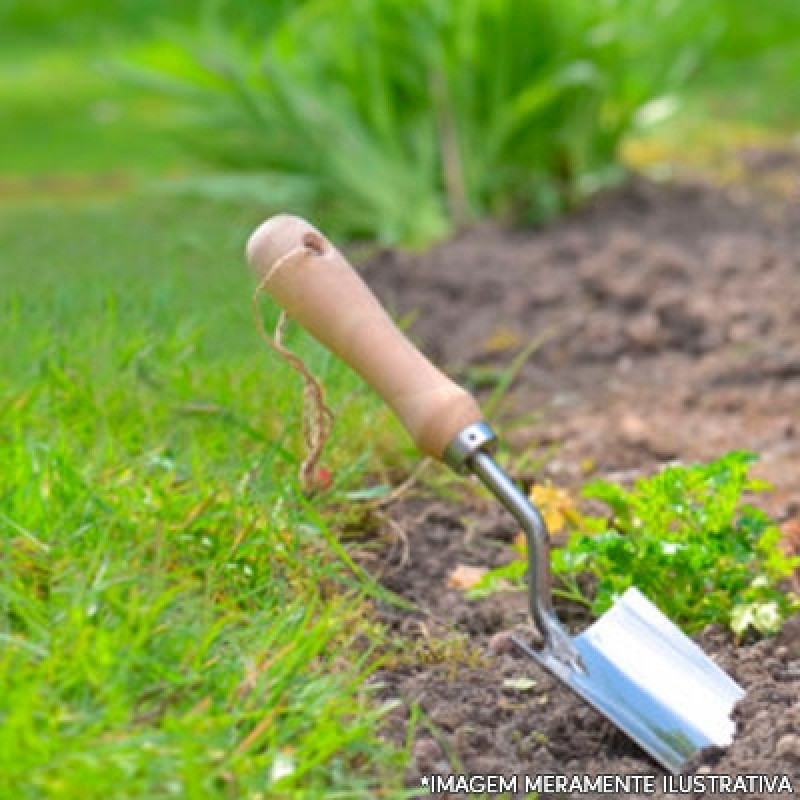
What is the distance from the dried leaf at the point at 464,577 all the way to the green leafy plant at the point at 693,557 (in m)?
0.13

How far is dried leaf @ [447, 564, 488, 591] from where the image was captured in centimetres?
285

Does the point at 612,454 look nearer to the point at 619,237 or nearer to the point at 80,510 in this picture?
the point at 80,510

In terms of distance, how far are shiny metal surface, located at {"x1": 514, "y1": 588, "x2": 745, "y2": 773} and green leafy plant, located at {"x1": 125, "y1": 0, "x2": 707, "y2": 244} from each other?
2.96 meters

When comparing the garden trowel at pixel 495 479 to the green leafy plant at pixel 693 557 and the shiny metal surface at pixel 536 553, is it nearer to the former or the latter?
the shiny metal surface at pixel 536 553

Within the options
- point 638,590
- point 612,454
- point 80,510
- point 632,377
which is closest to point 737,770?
point 638,590

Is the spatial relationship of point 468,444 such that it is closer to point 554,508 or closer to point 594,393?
point 554,508

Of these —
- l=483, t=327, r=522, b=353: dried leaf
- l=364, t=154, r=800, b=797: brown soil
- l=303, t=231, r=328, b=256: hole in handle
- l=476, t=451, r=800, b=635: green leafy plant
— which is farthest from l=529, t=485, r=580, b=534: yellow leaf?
l=483, t=327, r=522, b=353: dried leaf

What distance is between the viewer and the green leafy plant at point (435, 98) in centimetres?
542

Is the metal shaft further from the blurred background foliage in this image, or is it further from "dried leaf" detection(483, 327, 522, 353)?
the blurred background foliage

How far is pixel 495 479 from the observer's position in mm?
2439

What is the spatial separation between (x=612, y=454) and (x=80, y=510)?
134cm

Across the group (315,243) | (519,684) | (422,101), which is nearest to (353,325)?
(315,243)

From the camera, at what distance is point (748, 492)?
3.19 meters

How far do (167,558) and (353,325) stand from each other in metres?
0.41
